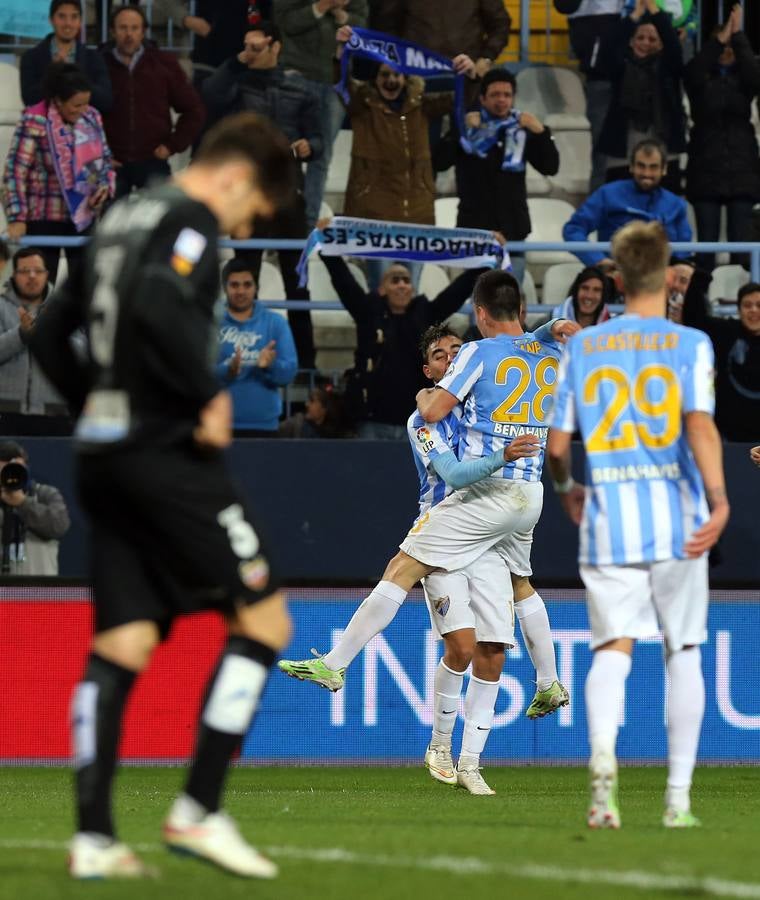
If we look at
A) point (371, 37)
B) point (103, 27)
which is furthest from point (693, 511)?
point (103, 27)

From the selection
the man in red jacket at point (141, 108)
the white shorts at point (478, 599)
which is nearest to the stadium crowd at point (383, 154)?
the man in red jacket at point (141, 108)

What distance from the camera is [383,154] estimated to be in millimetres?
14016

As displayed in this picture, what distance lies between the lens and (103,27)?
16.4 meters

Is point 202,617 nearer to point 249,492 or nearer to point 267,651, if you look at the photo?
point 249,492

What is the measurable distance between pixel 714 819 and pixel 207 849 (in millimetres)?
2988

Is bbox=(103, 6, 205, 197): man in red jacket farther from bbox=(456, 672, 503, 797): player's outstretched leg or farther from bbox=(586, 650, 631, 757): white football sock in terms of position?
bbox=(586, 650, 631, 757): white football sock

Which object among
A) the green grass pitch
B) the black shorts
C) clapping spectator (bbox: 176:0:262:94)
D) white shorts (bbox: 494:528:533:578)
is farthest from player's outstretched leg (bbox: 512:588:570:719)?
clapping spectator (bbox: 176:0:262:94)

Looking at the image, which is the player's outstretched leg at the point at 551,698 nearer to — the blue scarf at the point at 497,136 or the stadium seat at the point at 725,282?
the blue scarf at the point at 497,136

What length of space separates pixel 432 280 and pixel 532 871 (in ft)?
35.3

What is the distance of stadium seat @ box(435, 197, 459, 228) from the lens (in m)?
15.5

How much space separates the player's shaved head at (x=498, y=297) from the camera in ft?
28.4

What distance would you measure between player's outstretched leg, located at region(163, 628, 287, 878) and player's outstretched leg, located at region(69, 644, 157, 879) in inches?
6.0

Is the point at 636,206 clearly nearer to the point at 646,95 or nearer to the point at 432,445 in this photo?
the point at 646,95

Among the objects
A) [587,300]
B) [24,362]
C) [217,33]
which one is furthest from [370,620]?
[217,33]
